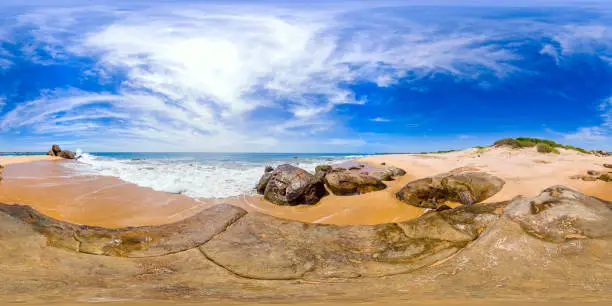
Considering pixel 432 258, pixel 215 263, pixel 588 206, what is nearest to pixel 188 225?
pixel 215 263

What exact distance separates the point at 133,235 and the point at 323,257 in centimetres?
289

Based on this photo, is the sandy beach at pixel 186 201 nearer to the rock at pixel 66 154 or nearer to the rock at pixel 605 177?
the rock at pixel 605 177

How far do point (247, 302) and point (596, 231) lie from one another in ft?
15.2

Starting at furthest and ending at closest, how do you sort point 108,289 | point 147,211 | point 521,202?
point 147,211
point 521,202
point 108,289

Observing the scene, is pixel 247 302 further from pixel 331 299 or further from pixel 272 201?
pixel 272 201

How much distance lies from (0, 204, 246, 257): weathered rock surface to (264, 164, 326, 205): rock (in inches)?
128

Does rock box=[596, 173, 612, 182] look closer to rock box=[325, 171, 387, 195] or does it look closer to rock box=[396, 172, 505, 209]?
rock box=[396, 172, 505, 209]

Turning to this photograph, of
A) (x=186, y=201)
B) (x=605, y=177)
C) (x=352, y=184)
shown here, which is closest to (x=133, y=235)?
(x=186, y=201)

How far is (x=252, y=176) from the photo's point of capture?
43.8 ft

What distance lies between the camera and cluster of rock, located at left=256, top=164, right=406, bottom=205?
8.63m

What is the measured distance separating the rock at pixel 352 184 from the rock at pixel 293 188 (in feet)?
1.22

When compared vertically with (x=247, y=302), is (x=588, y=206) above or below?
above

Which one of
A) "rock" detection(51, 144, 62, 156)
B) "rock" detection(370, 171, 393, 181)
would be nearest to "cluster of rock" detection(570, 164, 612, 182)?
"rock" detection(370, 171, 393, 181)

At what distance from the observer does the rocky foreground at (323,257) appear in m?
3.25
